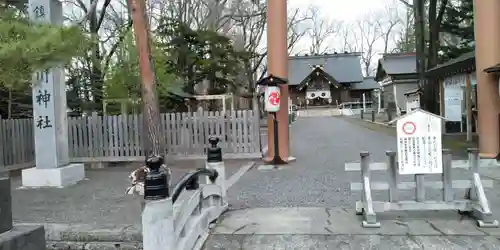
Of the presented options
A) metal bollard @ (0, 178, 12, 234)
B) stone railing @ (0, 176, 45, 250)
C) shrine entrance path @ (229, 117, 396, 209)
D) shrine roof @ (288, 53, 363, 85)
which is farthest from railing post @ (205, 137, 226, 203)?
shrine roof @ (288, 53, 363, 85)

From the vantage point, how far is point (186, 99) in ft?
66.4

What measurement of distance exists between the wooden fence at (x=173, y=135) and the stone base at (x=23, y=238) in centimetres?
844

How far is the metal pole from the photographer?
8.22 m

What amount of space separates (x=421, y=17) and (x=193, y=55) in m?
12.6

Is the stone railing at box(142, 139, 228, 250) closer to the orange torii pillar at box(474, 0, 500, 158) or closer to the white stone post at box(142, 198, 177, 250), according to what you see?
the white stone post at box(142, 198, 177, 250)

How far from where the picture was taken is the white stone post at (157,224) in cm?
375

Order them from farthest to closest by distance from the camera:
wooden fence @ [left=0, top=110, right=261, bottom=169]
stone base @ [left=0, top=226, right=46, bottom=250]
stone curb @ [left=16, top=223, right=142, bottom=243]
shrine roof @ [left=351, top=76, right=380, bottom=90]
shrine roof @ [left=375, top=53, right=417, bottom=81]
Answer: shrine roof @ [left=351, top=76, right=380, bottom=90] < shrine roof @ [left=375, top=53, right=417, bottom=81] < wooden fence @ [left=0, top=110, right=261, bottom=169] < stone curb @ [left=16, top=223, right=142, bottom=243] < stone base @ [left=0, top=226, right=46, bottom=250]

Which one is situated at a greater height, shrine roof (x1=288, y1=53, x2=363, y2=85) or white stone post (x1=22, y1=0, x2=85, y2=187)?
shrine roof (x1=288, y1=53, x2=363, y2=85)

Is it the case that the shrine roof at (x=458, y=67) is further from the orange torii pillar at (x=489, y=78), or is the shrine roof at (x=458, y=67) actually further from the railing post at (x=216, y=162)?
the railing post at (x=216, y=162)

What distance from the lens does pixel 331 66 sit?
58062mm

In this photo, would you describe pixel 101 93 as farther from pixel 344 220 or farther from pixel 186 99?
pixel 344 220

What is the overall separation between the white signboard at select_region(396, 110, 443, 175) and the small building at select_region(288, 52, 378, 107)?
149 feet

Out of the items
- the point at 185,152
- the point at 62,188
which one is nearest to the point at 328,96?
the point at 185,152

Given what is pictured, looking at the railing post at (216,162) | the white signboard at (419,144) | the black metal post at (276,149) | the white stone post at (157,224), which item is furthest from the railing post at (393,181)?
the black metal post at (276,149)
